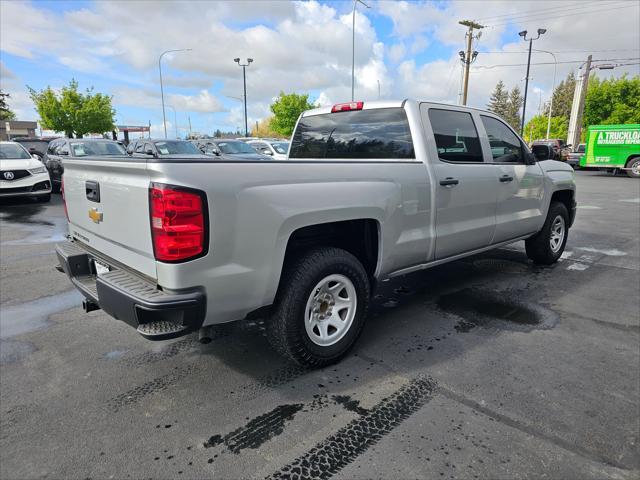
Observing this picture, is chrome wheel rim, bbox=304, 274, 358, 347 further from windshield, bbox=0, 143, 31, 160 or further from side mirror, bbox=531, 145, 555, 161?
windshield, bbox=0, 143, 31, 160

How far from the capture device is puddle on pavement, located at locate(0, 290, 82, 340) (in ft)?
13.0

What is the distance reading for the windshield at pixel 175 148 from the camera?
1402cm

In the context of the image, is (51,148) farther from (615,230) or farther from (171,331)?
(615,230)

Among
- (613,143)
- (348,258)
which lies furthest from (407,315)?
(613,143)

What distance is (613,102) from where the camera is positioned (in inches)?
1473

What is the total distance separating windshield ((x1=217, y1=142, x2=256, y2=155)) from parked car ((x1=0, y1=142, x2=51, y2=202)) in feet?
21.2

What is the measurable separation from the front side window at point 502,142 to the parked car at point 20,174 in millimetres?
11400

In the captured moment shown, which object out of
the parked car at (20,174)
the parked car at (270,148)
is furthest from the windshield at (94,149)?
the parked car at (270,148)

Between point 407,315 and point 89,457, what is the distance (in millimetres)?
2865

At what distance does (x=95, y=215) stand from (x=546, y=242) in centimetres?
534

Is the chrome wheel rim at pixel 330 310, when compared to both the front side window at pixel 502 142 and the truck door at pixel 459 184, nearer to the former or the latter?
the truck door at pixel 459 184

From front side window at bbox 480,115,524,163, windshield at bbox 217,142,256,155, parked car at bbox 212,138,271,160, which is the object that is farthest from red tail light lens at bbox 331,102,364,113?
windshield at bbox 217,142,256,155

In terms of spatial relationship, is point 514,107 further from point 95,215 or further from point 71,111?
point 95,215

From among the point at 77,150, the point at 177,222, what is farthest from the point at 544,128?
the point at 177,222
